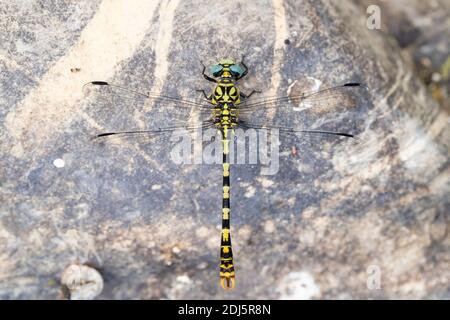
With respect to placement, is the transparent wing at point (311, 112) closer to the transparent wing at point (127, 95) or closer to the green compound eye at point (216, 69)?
the green compound eye at point (216, 69)

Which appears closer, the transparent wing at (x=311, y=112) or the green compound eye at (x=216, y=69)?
the green compound eye at (x=216, y=69)

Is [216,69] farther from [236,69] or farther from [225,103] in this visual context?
[225,103]

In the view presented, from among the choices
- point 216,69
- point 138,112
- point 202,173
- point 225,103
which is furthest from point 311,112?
point 138,112

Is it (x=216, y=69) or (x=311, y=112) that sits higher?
(x=216, y=69)

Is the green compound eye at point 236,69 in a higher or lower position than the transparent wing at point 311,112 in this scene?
higher

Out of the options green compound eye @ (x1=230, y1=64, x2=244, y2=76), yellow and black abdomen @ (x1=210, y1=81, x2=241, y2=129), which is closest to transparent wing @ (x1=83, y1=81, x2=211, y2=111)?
yellow and black abdomen @ (x1=210, y1=81, x2=241, y2=129)

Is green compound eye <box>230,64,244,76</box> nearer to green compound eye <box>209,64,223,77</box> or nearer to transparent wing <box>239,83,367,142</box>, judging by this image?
green compound eye <box>209,64,223,77</box>

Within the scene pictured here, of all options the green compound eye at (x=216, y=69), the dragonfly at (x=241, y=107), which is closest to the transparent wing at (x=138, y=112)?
the dragonfly at (x=241, y=107)

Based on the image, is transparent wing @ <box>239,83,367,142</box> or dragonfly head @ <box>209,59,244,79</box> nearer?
dragonfly head @ <box>209,59,244,79</box>
